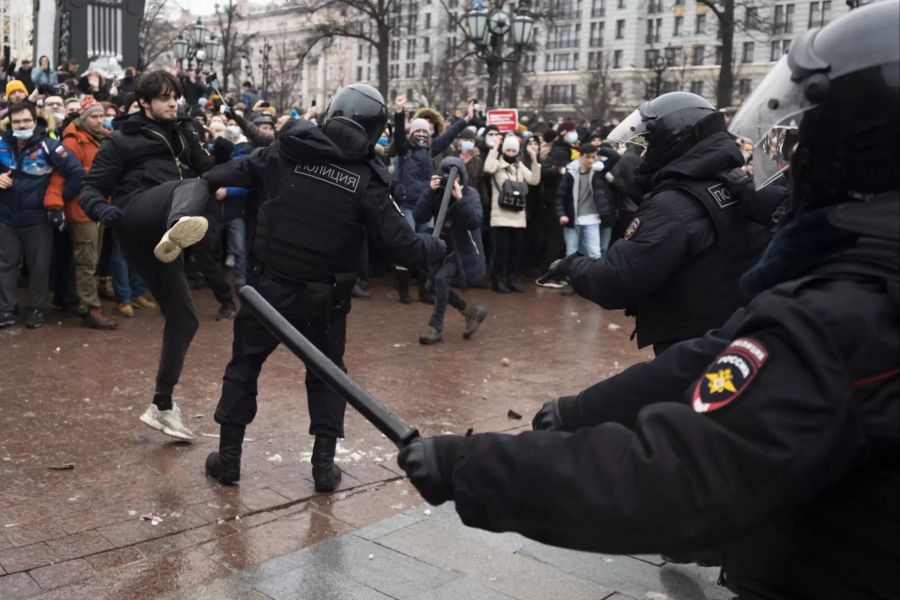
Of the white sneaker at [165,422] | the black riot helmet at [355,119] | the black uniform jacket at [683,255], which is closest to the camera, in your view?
the black uniform jacket at [683,255]

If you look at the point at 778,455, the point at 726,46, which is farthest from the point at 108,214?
the point at 726,46

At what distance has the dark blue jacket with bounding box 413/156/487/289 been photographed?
9.20 meters

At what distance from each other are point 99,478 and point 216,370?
8.02 feet

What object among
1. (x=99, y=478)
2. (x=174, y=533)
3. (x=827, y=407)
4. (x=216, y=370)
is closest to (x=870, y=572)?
(x=827, y=407)

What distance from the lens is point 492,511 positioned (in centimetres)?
160

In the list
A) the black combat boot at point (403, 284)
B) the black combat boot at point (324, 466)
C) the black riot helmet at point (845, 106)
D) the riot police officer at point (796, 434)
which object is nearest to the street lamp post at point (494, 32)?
the black combat boot at point (403, 284)

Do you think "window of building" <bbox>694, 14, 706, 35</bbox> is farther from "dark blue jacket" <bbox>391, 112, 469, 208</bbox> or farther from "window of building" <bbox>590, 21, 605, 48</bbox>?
"dark blue jacket" <bbox>391, 112, 469, 208</bbox>

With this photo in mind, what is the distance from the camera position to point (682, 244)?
13.2 ft

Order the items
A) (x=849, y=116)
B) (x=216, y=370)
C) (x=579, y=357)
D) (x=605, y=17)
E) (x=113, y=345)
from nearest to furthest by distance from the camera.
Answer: (x=849, y=116) → (x=216, y=370) → (x=113, y=345) → (x=579, y=357) → (x=605, y=17)

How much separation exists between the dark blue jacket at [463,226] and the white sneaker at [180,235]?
447 centimetres

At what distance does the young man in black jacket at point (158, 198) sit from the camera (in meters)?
5.41

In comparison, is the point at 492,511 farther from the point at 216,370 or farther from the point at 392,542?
the point at 216,370

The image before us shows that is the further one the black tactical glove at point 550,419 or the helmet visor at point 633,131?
the helmet visor at point 633,131

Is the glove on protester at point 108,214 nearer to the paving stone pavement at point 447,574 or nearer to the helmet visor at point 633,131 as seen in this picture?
the paving stone pavement at point 447,574
